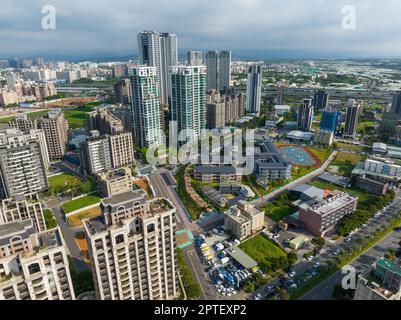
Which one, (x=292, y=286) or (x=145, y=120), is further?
(x=145, y=120)

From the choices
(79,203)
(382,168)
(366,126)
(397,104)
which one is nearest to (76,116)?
(79,203)

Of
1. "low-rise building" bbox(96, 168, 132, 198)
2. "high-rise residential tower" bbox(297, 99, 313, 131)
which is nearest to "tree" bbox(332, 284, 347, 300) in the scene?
"low-rise building" bbox(96, 168, 132, 198)

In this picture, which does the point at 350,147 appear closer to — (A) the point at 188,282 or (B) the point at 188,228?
(B) the point at 188,228

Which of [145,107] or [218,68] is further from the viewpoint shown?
[218,68]
